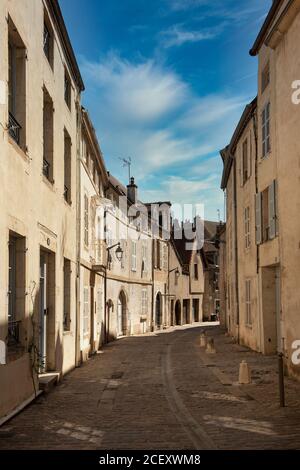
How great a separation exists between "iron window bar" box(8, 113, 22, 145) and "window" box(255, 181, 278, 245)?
7419 mm

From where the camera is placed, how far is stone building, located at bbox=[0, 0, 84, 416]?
7770 mm

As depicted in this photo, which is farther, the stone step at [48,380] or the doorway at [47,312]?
the doorway at [47,312]

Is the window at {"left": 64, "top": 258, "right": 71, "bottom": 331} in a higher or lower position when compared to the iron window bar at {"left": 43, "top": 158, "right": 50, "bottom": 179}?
lower

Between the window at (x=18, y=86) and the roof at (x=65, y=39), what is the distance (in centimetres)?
250

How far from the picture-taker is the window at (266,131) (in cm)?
1470

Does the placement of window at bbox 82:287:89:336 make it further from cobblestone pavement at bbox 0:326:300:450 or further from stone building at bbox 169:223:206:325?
stone building at bbox 169:223:206:325

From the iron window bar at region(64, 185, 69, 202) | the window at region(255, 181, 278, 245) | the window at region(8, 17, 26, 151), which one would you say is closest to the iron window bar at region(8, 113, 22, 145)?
the window at region(8, 17, 26, 151)

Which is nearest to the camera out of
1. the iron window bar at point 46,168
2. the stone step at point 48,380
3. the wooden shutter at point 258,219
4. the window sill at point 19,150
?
the window sill at point 19,150

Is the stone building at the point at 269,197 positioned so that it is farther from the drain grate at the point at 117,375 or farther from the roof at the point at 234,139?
the drain grate at the point at 117,375

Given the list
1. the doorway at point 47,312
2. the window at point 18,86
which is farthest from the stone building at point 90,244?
the window at point 18,86

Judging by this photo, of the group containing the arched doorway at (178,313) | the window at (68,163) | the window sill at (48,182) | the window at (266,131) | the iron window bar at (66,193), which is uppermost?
the window at (266,131)

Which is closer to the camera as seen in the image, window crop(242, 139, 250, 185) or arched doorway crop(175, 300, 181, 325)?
window crop(242, 139, 250, 185)

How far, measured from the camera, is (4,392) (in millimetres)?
7539
